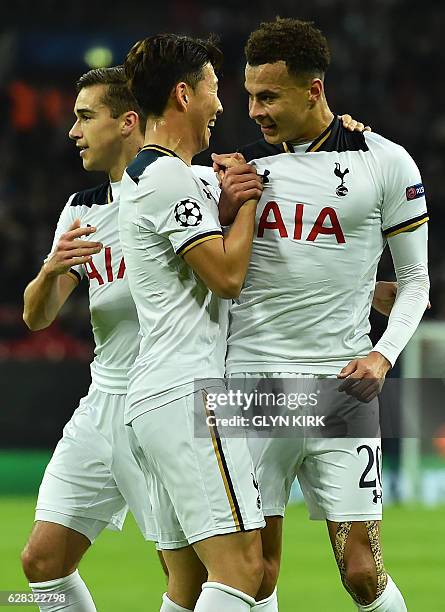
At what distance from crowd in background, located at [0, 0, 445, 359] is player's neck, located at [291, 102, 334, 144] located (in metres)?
10.8

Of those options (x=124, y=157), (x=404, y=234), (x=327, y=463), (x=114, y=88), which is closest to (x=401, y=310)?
(x=404, y=234)

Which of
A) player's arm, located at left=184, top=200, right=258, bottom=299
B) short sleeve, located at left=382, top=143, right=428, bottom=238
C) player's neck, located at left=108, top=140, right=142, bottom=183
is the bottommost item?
player's arm, located at left=184, top=200, right=258, bottom=299

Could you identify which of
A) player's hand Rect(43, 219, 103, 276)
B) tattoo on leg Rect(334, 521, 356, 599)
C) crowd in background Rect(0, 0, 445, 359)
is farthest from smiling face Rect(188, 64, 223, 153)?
crowd in background Rect(0, 0, 445, 359)

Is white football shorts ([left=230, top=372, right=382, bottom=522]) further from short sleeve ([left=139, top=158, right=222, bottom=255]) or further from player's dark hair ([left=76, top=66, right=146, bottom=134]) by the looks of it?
player's dark hair ([left=76, top=66, right=146, bottom=134])


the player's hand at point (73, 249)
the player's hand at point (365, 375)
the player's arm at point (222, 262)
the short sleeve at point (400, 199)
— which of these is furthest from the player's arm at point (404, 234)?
the player's hand at point (73, 249)

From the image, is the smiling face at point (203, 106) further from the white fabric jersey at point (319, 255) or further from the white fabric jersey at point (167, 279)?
the white fabric jersey at point (319, 255)

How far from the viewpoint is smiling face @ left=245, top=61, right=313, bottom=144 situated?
404 centimetres

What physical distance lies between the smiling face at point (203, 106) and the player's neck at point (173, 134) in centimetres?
4

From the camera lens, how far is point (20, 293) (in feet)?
44.7

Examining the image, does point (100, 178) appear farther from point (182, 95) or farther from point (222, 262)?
point (222, 262)

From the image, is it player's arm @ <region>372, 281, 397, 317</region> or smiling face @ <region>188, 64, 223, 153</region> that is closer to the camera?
smiling face @ <region>188, 64, 223, 153</region>

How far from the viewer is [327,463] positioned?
158 inches

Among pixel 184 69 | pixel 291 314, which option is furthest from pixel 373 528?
pixel 184 69

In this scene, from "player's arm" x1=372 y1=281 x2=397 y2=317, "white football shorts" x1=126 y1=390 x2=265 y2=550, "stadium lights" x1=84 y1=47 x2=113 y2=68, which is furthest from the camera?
"stadium lights" x1=84 y1=47 x2=113 y2=68
